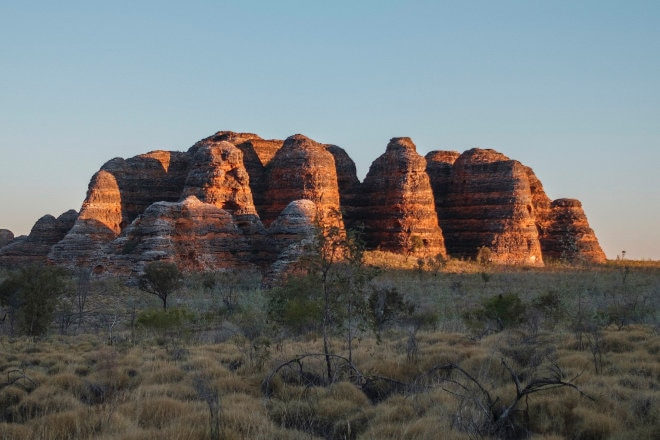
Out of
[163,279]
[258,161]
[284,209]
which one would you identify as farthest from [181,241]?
[258,161]

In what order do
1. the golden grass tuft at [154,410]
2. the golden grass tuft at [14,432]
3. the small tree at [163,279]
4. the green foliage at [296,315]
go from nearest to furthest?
1. the golden grass tuft at [14,432]
2. the golden grass tuft at [154,410]
3. the green foliage at [296,315]
4. the small tree at [163,279]

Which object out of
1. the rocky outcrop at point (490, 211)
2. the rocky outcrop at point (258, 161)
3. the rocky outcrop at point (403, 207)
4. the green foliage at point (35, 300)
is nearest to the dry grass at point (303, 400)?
the green foliage at point (35, 300)

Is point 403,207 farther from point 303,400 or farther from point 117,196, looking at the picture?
point 303,400

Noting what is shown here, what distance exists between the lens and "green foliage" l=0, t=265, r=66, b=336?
1689 centimetres

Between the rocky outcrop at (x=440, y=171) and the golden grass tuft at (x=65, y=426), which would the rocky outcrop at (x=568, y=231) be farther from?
the golden grass tuft at (x=65, y=426)

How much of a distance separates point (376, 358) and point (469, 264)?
34.8m

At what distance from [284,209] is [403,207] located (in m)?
12.3

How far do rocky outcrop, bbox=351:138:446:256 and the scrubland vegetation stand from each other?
27.5 m

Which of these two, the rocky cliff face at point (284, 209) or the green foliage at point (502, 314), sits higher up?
the rocky cliff face at point (284, 209)

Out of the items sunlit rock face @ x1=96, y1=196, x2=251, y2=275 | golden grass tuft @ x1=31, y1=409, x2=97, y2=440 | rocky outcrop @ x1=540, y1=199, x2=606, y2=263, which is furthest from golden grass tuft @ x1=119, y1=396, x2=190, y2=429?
rocky outcrop @ x1=540, y1=199, x2=606, y2=263

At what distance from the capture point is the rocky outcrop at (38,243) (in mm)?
43688

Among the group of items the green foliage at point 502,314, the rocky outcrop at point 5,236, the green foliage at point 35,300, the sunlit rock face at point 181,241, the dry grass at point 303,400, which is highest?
the rocky outcrop at point 5,236

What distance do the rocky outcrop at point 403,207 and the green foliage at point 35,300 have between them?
29.7m

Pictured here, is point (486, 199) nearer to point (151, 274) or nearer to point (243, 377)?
point (151, 274)
